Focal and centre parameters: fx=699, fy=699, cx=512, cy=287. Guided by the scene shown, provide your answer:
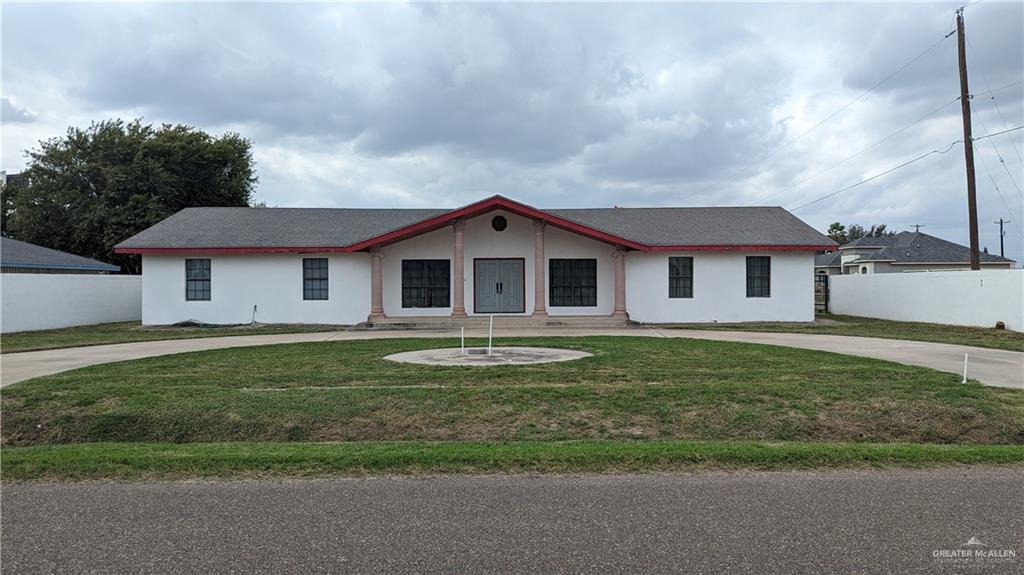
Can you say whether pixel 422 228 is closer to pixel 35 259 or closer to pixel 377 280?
pixel 377 280

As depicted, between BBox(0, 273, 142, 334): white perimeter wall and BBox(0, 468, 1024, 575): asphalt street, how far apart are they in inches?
765

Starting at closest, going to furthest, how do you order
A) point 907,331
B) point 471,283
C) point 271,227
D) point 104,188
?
point 907,331, point 471,283, point 271,227, point 104,188

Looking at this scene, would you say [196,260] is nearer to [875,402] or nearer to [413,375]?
[413,375]

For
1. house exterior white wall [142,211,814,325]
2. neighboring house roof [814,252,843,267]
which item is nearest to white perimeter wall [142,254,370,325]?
house exterior white wall [142,211,814,325]

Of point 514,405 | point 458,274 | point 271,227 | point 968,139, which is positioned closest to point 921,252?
point 968,139

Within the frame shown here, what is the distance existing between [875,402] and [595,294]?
15.8 meters

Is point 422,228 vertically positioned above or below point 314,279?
above

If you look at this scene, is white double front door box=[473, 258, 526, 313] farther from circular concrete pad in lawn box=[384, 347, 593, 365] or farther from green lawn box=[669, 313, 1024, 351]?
circular concrete pad in lawn box=[384, 347, 593, 365]

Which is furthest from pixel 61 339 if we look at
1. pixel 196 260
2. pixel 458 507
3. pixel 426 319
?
pixel 458 507

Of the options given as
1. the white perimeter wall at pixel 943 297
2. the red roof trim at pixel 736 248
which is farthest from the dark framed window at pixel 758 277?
the white perimeter wall at pixel 943 297

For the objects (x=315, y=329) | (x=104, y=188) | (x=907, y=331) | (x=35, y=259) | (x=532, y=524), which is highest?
(x=104, y=188)

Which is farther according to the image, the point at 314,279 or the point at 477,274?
the point at 477,274

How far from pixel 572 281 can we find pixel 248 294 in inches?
441

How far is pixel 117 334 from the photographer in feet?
68.9
